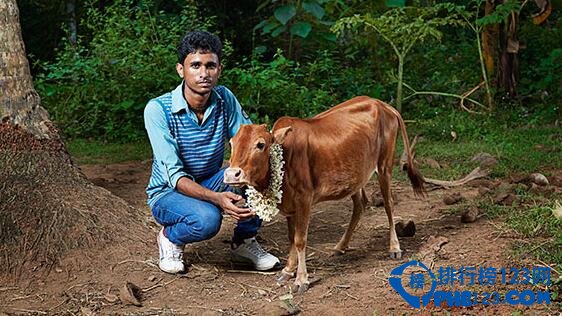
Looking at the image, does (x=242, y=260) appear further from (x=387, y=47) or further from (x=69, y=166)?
(x=387, y=47)

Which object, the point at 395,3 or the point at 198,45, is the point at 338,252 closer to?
the point at 198,45

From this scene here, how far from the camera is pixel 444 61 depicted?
1156 centimetres

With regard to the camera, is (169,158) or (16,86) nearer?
(169,158)

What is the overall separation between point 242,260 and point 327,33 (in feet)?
21.9

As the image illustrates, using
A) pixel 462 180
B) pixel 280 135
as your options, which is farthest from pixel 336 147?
pixel 462 180

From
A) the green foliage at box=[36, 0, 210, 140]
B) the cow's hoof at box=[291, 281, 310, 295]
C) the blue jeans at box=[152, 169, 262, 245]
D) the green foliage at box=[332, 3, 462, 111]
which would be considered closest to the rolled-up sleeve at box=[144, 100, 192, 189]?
the blue jeans at box=[152, 169, 262, 245]

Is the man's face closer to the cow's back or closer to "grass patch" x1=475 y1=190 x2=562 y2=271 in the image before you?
the cow's back

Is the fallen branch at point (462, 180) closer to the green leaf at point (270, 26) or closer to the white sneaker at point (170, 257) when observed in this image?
the white sneaker at point (170, 257)

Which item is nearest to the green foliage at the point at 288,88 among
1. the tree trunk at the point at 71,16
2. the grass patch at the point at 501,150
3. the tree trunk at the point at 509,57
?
the grass patch at the point at 501,150

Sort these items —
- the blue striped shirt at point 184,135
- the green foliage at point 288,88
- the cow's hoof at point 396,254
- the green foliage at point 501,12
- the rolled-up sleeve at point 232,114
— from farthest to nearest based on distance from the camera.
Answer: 1. the green foliage at point 288,88
2. the green foliage at point 501,12
3. the cow's hoof at point 396,254
4. the rolled-up sleeve at point 232,114
5. the blue striped shirt at point 184,135

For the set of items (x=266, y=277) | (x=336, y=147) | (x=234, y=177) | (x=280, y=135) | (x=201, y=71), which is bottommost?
(x=266, y=277)

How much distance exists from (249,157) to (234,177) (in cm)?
16

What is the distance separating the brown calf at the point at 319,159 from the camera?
4.24 m

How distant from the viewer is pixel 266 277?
4.84 metres
